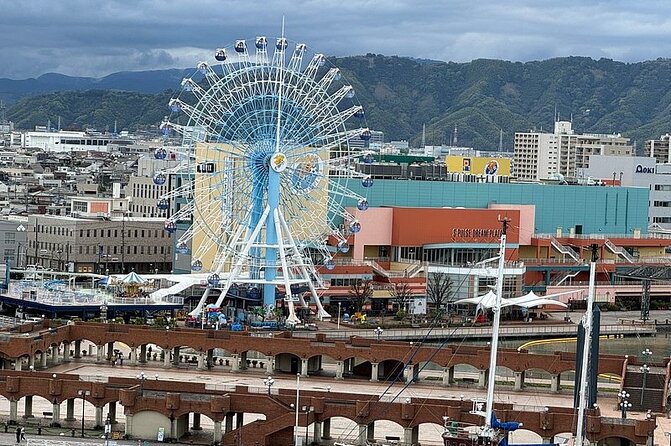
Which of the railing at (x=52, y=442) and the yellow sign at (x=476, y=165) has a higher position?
the yellow sign at (x=476, y=165)

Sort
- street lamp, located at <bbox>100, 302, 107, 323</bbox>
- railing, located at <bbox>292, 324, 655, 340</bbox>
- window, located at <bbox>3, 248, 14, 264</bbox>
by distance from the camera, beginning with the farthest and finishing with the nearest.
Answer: window, located at <bbox>3, 248, 14, 264</bbox> < railing, located at <bbox>292, 324, 655, 340</bbox> < street lamp, located at <bbox>100, 302, 107, 323</bbox>

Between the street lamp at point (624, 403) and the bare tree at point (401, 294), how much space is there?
32.7 meters

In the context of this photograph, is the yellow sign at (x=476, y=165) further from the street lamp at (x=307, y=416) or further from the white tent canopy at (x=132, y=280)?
the street lamp at (x=307, y=416)

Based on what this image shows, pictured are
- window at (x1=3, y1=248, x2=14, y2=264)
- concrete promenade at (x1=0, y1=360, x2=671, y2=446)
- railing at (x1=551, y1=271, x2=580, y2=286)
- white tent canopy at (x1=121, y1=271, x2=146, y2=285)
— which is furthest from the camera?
window at (x1=3, y1=248, x2=14, y2=264)

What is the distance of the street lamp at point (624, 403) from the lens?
59.0 metres

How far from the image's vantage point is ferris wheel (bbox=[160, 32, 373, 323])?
8600 cm

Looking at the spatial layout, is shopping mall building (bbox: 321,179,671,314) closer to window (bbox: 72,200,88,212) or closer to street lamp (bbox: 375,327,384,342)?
street lamp (bbox: 375,327,384,342)

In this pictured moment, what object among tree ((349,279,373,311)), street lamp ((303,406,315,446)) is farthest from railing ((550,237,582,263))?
street lamp ((303,406,315,446))

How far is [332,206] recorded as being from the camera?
9012 centimetres

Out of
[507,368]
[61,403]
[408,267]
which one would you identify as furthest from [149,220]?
[61,403]

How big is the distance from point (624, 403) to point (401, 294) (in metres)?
36.7

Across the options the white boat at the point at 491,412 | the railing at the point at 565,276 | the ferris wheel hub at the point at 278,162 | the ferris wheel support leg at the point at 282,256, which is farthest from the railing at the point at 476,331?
the white boat at the point at 491,412

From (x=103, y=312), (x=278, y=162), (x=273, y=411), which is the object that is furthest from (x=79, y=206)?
(x=273, y=411)

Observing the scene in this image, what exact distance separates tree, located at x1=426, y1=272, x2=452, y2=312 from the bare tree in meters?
1.17
